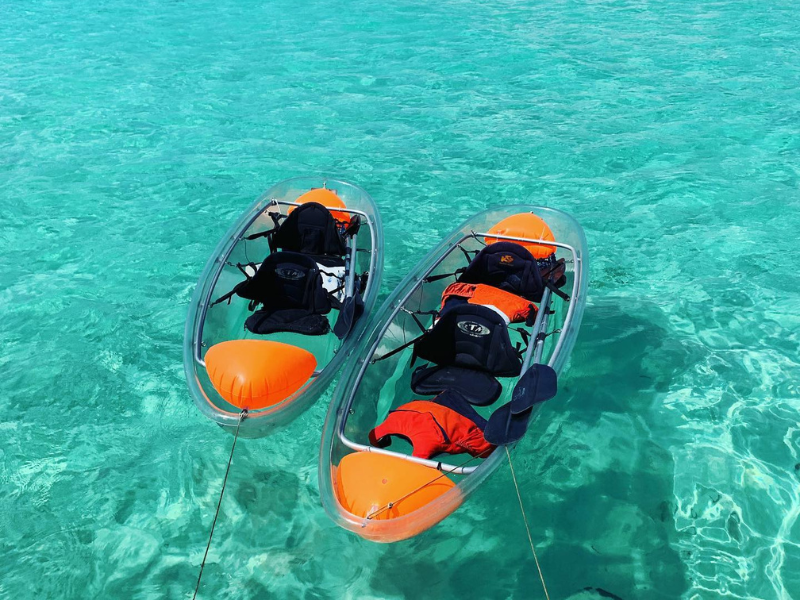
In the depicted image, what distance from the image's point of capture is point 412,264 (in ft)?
25.0

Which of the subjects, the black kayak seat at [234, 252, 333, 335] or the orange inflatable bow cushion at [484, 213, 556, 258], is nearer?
the black kayak seat at [234, 252, 333, 335]

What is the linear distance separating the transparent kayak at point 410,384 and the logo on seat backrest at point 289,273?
78 centimetres

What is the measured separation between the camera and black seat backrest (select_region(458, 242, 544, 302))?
5.90m

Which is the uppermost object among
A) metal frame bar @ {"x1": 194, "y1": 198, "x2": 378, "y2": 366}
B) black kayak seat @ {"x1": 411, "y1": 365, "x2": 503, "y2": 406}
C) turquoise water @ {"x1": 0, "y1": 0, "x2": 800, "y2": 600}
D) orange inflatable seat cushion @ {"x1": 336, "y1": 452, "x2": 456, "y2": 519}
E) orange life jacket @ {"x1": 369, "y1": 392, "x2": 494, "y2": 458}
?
orange inflatable seat cushion @ {"x1": 336, "y1": 452, "x2": 456, "y2": 519}

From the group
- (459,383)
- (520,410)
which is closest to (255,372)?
(459,383)

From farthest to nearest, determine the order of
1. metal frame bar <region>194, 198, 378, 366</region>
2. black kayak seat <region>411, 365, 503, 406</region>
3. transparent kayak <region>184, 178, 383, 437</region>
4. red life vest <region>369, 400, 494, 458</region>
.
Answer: metal frame bar <region>194, 198, 378, 366</region> < black kayak seat <region>411, 365, 503, 406</region> < transparent kayak <region>184, 178, 383, 437</region> < red life vest <region>369, 400, 494, 458</region>

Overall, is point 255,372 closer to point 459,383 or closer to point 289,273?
point 289,273

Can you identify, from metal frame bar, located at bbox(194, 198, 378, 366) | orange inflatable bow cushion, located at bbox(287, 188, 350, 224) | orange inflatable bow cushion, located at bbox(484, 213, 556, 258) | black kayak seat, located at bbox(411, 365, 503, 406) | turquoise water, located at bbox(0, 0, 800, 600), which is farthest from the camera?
orange inflatable bow cushion, located at bbox(287, 188, 350, 224)

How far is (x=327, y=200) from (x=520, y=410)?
3776 millimetres

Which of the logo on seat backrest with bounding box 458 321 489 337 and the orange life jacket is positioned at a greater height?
the logo on seat backrest with bounding box 458 321 489 337

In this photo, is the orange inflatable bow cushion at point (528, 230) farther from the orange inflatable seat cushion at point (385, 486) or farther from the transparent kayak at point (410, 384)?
the orange inflatable seat cushion at point (385, 486)

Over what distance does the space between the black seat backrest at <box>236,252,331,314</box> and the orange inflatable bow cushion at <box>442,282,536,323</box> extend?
1.12 meters

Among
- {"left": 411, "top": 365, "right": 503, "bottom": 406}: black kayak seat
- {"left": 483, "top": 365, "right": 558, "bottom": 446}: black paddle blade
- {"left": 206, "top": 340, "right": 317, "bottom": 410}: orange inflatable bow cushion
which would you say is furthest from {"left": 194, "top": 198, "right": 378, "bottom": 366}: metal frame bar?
{"left": 483, "top": 365, "right": 558, "bottom": 446}: black paddle blade

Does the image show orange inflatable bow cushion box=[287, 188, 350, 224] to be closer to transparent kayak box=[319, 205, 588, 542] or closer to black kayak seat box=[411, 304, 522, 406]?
transparent kayak box=[319, 205, 588, 542]
